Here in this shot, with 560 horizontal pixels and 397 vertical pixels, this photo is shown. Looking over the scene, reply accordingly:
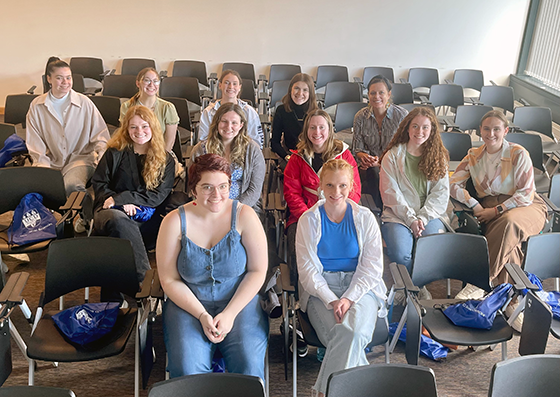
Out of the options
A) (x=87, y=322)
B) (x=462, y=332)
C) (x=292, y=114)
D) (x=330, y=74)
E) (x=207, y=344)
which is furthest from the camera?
(x=330, y=74)

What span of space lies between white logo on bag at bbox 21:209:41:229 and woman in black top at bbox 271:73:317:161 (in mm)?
2084

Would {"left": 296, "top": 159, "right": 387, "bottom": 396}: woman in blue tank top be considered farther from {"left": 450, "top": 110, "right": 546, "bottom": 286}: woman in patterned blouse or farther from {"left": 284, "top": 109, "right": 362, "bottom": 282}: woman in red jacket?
{"left": 450, "top": 110, "right": 546, "bottom": 286}: woman in patterned blouse

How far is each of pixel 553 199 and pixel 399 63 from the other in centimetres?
400

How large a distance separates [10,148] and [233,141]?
2.16m

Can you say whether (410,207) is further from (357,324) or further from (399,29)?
(399,29)

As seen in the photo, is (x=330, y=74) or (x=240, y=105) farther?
(x=330, y=74)

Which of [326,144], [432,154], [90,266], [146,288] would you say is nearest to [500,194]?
[432,154]

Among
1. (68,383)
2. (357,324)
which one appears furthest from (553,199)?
(68,383)

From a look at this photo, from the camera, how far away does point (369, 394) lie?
1.80 metres

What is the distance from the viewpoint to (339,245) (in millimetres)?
2699

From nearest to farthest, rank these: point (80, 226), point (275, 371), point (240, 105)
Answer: point (275, 371) → point (80, 226) → point (240, 105)

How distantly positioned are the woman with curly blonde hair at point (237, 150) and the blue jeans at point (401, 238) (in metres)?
0.99

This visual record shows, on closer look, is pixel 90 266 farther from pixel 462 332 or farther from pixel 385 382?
pixel 462 332

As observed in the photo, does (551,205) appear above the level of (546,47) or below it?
below
